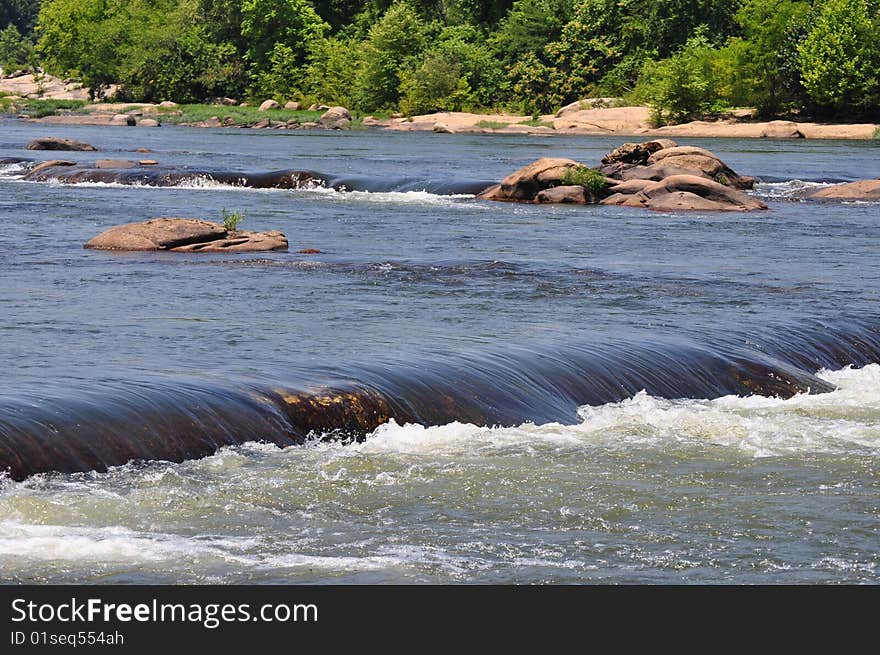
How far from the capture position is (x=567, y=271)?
20062 millimetres

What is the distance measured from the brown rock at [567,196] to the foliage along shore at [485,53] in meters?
37.9

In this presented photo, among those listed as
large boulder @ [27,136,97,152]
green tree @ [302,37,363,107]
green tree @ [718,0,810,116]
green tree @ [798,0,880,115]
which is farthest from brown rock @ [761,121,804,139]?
large boulder @ [27,136,97,152]

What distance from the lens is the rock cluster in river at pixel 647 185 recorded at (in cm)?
3109

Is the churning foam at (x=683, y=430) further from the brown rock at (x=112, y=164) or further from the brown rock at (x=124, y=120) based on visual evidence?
the brown rock at (x=124, y=120)

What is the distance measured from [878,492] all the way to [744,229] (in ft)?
56.4

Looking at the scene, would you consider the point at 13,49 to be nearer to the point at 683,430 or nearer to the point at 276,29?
the point at 276,29

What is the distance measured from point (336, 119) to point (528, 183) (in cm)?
4331

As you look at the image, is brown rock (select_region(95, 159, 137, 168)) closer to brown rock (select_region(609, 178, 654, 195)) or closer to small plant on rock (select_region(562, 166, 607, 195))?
small plant on rock (select_region(562, 166, 607, 195))

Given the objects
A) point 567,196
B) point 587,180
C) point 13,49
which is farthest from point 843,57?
point 13,49

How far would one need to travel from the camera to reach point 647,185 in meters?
32.4

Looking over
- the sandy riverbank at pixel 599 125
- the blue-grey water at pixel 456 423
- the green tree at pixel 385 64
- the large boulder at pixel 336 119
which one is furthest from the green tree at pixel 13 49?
the blue-grey water at pixel 456 423

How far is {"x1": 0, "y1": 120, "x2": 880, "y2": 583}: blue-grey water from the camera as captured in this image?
841 cm

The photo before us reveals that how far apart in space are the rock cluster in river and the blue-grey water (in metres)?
4.48
